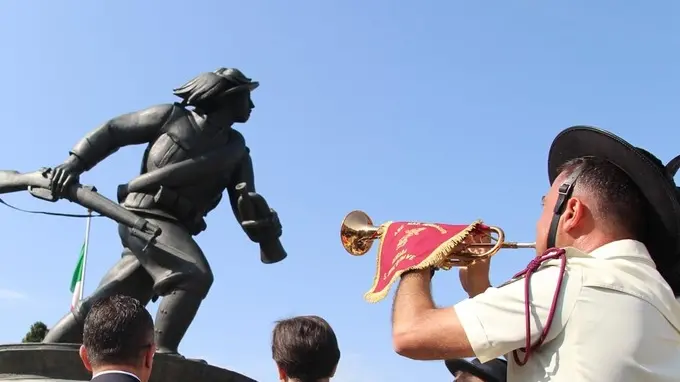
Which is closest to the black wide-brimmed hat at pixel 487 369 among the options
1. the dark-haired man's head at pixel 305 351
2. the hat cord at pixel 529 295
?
the dark-haired man's head at pixel 305 351

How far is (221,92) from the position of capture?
6062 millimetres

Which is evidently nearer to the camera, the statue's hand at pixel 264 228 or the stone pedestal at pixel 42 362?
the stone pedestal at pixel 42 362

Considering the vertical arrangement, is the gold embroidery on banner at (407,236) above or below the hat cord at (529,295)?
above

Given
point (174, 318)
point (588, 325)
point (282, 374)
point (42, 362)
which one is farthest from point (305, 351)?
point (174, 318)

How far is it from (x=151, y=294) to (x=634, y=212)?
14.7 feet

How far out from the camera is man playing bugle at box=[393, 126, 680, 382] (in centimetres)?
193

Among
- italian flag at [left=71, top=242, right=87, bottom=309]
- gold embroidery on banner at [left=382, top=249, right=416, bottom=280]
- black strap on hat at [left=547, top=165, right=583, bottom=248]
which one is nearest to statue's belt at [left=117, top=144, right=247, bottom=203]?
gold embroidery on banner at [left=382, top=249, right=416, bottom=280]

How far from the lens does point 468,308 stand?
200 cm

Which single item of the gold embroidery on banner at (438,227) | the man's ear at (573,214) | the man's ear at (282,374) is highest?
the gold embroidery on banner at (438,227)

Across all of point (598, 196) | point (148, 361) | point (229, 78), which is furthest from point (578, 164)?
point (229, 78)

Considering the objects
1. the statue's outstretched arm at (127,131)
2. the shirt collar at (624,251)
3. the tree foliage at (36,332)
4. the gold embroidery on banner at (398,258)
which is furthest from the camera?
the tree foliage at (36,332)

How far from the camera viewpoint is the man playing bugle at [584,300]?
6.32 feet

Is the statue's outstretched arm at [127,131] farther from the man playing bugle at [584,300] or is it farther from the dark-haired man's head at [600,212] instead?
the dark-haired man's head at [600,212]

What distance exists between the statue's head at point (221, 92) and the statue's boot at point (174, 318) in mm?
1507
